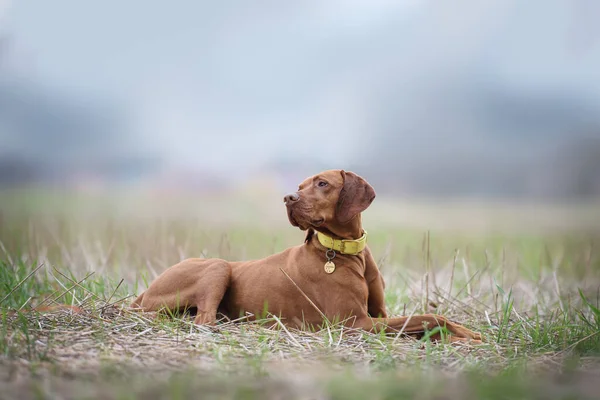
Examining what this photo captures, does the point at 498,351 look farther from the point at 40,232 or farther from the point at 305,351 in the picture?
the point at 40,232

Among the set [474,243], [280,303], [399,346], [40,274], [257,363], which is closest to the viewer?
[257,363]

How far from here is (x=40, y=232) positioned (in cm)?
807

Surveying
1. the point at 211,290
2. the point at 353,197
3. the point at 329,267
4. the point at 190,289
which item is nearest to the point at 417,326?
the point at 329,267

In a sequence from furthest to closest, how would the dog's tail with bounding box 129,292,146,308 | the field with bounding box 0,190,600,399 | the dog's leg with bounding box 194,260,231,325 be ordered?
1. the dog's tail with bounding box 129,292,146,308
2. the dog's leg with bounding box 194,260,231,325
3. the field with bounding box 0,190,600,399

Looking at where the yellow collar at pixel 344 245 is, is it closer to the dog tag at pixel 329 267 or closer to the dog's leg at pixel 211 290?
the dog tag at pixel 329 267

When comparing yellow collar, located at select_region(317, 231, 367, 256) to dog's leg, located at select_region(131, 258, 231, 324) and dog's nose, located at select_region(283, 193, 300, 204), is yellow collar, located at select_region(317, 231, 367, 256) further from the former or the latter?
dog's leg, located at select_region(131, 258, 231, 324)

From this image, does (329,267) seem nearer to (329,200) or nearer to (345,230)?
(345,230)

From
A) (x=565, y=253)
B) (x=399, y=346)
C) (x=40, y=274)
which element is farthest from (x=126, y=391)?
(x=565, y=253)

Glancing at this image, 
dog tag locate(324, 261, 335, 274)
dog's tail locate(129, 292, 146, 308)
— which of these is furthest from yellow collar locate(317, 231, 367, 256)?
dog's tail locate(129, 292, 146, 308)

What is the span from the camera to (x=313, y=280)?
5301 mm

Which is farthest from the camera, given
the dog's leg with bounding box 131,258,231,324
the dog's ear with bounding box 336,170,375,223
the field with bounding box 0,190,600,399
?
the dog's leg with bounding box 131,258,231,324

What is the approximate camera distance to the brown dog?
504 cm

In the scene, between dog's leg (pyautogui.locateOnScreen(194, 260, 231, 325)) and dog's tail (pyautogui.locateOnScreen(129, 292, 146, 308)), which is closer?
dog's leg (pyautogui.locateOnScreen(194, 260, 231, 325))

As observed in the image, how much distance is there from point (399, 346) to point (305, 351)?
28.6 inches
